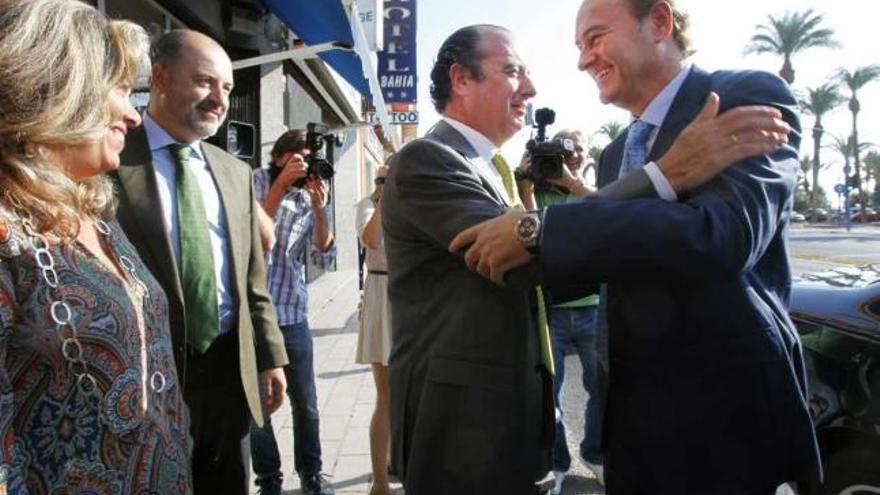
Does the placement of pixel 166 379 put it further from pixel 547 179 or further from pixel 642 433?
pixel 547 179

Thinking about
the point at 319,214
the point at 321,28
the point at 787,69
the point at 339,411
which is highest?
the point at 787,69

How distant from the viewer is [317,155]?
3.65 metres

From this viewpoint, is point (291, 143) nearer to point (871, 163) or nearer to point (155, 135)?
point (155, 135)

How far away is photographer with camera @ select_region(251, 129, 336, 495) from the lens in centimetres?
348

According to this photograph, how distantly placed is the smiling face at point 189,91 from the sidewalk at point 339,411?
7.40 ft

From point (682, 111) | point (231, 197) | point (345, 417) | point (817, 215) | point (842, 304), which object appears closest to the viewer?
point (682, 111)

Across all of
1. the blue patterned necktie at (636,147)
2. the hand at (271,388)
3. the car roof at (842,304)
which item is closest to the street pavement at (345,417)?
the car roof at (842,304)

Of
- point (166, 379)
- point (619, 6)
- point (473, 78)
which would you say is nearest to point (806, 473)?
point (619, 6)

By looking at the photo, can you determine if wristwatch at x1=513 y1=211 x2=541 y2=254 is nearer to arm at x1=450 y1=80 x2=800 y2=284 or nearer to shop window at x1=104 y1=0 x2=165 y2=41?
arm at x1=450 y1=80 x2=800 y2=284

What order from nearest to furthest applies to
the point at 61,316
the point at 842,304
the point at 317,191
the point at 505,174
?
1. the point at 61,316
2. the point at 505,174
3. the point at 842,304
4. the point at 317,191

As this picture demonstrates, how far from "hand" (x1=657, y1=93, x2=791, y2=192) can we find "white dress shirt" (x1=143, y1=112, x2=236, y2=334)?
153 centimetres

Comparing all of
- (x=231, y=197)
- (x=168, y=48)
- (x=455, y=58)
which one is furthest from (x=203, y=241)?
(x=455, y=58)

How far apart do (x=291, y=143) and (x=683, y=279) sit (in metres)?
2.78

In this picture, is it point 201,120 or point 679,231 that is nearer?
point 679,231
